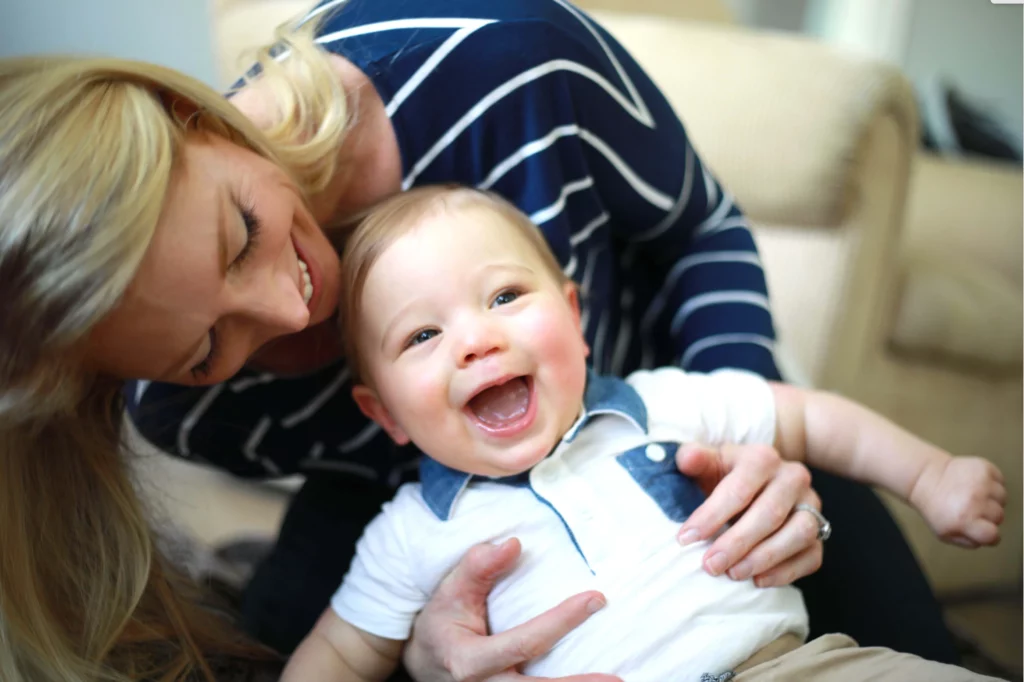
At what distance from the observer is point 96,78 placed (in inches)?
25.4

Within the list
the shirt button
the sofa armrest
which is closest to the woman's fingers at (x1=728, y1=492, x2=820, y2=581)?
the shirt button

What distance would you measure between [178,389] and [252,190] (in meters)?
0.31

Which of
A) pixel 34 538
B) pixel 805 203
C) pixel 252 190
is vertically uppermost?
pixel 252 190

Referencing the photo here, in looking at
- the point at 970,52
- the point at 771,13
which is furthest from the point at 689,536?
the point at 771,13

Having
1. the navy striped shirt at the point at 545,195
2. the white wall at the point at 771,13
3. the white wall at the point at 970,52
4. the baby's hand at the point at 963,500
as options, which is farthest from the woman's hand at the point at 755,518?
the white wall at the point at 771,13

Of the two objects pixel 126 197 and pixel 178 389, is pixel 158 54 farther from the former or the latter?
pixel 126 197

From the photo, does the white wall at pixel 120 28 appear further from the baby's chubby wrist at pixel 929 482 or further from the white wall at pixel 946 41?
the white wall at pixel 946 41

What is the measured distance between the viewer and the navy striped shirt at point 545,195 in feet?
2.61

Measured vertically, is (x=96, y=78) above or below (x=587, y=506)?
above

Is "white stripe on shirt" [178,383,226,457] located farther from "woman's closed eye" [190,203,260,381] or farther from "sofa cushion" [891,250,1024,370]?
"sofa cushion" [891,250,1024,370]

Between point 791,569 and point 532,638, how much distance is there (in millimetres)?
229

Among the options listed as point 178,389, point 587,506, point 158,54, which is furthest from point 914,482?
point 158,54

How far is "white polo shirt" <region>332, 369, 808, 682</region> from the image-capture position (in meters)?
0.63

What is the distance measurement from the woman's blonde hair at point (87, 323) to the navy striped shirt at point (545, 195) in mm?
81
